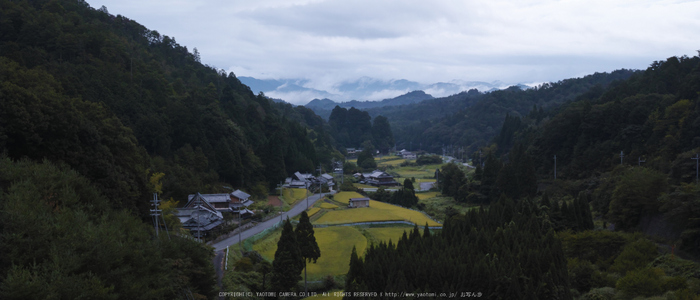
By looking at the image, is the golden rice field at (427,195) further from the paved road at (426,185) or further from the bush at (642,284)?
the bush at (642,284)

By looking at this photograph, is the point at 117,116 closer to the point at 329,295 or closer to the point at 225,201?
the point at 225,201

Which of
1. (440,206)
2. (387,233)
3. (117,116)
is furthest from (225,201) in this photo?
(440,206)

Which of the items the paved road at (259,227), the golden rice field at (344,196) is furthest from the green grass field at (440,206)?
the paved road at (259,227)

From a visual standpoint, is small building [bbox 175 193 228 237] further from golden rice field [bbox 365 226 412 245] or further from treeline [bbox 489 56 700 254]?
treeline [bbox 489 56 700 254]

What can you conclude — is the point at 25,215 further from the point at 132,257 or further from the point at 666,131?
the point at 666,131

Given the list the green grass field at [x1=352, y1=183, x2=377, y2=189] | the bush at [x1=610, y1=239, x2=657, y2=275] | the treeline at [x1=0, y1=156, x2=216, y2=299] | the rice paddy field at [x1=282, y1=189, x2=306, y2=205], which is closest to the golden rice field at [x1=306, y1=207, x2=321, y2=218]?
the rice paddy field at [x1=282, y1=189, x2=306, y2=205]
